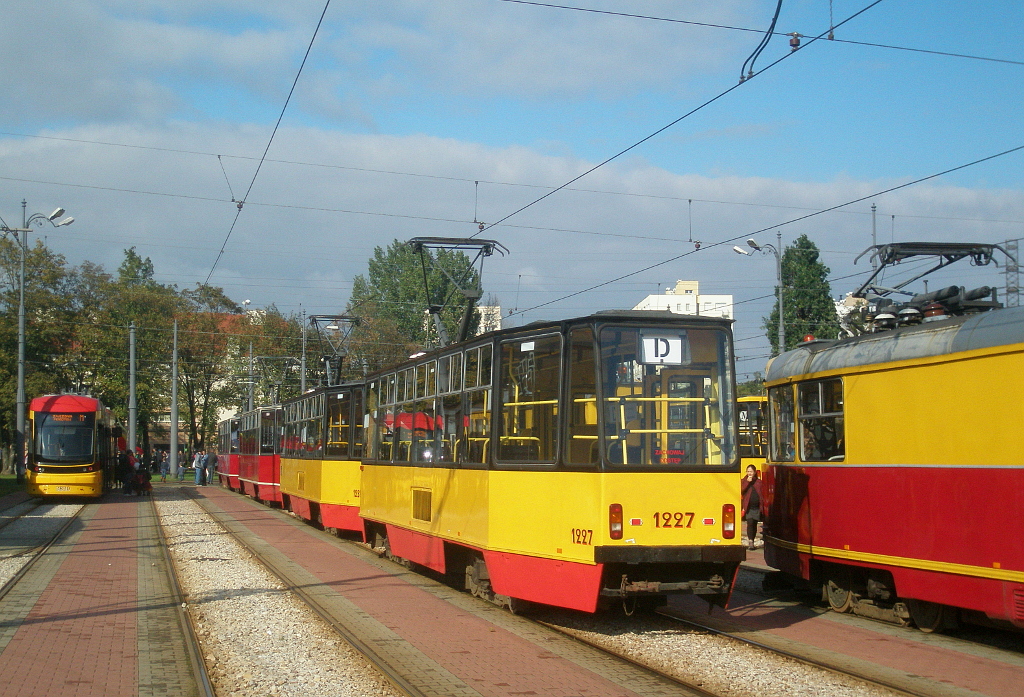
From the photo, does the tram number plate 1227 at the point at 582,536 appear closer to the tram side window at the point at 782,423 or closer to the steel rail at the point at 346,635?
the steel rail at the point at 346,635

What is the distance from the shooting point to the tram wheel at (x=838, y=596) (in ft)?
36.1

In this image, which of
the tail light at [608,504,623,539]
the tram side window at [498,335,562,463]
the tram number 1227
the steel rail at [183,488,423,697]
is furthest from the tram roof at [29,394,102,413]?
the tram number 1227

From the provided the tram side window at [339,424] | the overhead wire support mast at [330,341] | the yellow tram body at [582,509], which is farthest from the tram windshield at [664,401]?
the overhead wire support mast at [330,341]

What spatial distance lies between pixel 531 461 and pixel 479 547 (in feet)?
4.25

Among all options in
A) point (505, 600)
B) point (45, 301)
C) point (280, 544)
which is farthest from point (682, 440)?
point (45, 301)

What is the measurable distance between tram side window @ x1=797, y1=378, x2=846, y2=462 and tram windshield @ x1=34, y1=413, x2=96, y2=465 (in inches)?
967

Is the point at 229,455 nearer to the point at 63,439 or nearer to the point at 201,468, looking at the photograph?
the point at 201,468

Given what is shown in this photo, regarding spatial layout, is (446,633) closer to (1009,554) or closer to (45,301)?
(1009,554)

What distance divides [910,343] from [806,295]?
40.2 m

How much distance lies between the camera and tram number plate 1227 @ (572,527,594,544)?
9.22 metres

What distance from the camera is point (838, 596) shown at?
11180 millimetres

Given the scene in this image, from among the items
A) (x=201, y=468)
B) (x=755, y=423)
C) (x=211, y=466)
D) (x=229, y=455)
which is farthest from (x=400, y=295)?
(x=755, y=423)

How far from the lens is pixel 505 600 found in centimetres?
1089

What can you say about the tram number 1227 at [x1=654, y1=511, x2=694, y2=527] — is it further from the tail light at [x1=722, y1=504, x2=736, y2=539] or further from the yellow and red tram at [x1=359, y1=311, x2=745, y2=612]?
A: the tail light at [x1=722, y1=504, x2=736, y2=539]
